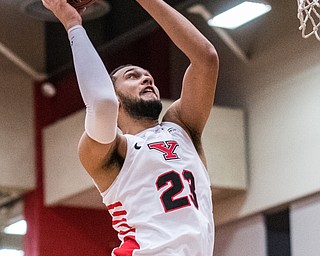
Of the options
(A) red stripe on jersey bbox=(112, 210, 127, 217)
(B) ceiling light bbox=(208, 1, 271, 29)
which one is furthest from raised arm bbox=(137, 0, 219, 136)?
(B) ceiling light bbox=(208, 1, 271, 29)

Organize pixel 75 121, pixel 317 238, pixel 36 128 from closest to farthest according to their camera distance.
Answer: pixel 317 238
pixel 75 121
pixel 36 128

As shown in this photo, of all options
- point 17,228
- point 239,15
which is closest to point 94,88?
point 239,15

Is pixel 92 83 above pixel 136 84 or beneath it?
above

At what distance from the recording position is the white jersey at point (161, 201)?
10.8ft

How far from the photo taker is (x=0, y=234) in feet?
28.6

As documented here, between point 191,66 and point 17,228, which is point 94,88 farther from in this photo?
point 17,228

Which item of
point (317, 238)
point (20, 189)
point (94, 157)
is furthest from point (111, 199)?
point (20, 189)

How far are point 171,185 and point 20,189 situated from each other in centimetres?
519

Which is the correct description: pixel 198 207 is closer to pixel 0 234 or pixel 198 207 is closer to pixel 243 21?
pixel 243 21

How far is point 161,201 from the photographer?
3357mm

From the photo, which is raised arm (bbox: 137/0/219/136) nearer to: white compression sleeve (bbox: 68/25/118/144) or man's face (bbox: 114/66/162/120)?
man's face (bbox: 114/66/162/120)

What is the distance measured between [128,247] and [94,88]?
641 millimetres

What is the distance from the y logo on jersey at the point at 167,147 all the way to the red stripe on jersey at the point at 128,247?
33 cm

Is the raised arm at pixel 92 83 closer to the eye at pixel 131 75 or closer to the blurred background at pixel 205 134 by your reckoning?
the eye at pixel 131 75
